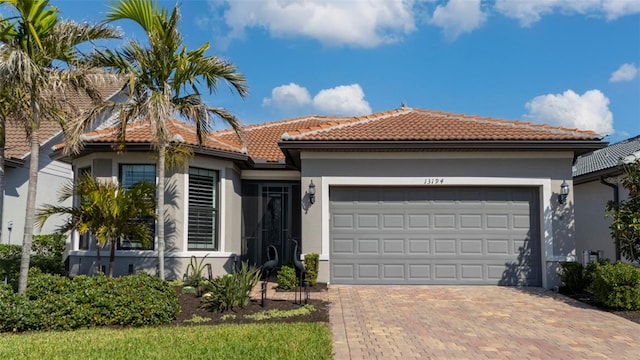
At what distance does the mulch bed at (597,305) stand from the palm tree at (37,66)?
33.5 ft

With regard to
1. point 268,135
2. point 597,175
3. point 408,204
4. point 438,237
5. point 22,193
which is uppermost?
point 268,135

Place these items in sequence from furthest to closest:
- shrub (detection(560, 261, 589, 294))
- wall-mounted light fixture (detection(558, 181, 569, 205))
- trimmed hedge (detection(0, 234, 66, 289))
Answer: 1. wall-mounted light fixture (detection(558, 181, 569, 205))
2. shrub (detection(560, 261, 589, 294))
3. trimmed hedge (detection(0, 234, 66, 289))

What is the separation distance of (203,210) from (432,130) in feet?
20.2

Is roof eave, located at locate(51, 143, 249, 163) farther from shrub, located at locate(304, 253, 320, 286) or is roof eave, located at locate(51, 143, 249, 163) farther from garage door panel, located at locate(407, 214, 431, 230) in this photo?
garage door panel, located at locate(407, 214, 431, 230)

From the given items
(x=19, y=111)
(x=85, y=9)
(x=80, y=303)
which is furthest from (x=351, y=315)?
(x=85, y=9)

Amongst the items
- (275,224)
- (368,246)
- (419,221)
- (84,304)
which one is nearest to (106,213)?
(84,304)

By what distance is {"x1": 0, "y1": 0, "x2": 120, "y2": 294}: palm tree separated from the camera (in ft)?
23.4

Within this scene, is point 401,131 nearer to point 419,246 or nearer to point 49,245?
point 419,246

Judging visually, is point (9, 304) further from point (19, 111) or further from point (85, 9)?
point (85, 9)

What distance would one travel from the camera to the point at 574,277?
9922mm

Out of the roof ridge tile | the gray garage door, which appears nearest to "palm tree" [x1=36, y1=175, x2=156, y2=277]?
the roof ridge tile

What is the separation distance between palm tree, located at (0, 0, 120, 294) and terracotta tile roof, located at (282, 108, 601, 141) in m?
4.56

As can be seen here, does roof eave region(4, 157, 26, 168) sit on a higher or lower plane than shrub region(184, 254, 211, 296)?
higher

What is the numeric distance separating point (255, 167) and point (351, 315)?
20.9 feet
